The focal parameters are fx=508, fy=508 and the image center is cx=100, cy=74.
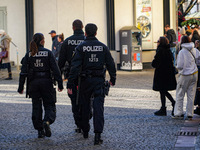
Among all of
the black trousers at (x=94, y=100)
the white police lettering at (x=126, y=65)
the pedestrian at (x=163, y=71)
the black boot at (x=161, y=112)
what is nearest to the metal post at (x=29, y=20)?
the white police lettering at (x=126, y=65)

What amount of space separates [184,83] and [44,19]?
1256 cm

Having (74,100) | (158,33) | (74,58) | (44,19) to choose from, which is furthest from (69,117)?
(158,33)

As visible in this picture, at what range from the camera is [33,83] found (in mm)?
8016

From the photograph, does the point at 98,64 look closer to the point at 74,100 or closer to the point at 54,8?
the point at 74,100

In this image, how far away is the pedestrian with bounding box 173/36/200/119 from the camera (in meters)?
9.73

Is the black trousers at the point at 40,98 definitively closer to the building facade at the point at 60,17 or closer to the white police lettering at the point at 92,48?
the white police lettering at the point at 92,48

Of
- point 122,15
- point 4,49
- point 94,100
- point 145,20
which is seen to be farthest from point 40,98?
point 145,20

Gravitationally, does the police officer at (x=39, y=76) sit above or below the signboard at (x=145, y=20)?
below

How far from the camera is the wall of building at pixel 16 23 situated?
21406mm

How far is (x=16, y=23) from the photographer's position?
21.5m

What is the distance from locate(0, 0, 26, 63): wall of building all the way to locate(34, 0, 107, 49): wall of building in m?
0.58

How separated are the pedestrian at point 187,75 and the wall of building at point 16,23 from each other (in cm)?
1253

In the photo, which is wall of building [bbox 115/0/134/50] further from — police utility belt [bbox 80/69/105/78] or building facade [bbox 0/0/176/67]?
police utility belt [bbox 80/69/105/78]

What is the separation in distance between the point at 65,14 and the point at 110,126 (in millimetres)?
13066
